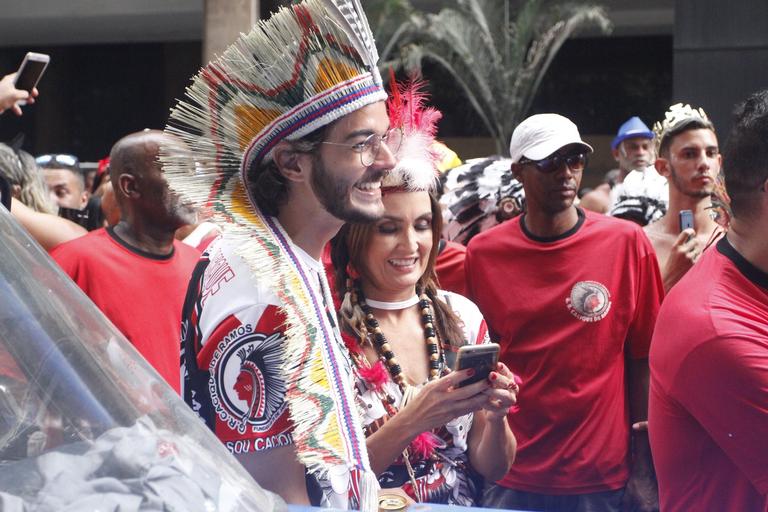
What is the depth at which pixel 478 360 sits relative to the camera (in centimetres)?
266

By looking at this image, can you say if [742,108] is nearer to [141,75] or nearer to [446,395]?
[446,395]

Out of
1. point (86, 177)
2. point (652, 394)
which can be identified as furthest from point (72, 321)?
point (86, 177)

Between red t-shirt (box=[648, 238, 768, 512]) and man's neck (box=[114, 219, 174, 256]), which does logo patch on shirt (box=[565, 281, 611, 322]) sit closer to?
red t-shirt (box=[648, 238, 768, 512])

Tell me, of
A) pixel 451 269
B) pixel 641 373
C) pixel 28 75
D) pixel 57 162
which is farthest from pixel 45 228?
pixel 57 162

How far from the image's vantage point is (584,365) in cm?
418

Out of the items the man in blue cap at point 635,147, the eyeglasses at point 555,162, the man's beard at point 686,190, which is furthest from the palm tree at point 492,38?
the eyeglasses at point 555,162

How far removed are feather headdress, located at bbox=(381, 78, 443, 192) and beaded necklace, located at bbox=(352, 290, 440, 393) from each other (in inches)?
14.8

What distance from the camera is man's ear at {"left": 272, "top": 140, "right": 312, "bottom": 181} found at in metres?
2.47

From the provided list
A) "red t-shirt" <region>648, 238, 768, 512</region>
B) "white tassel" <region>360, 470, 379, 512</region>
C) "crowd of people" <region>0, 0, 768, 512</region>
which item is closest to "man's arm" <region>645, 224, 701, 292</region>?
"crowd of people" <region>0, 0, 768, 512</region>

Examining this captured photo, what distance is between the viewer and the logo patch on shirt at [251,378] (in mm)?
2238

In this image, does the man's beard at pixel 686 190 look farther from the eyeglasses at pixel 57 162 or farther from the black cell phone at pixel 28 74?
the eyeglasses at pixel 57 162

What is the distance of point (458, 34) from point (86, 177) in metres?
10.3

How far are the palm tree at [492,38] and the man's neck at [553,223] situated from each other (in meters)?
16.4

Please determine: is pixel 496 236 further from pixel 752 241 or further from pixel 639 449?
pixel 752 241
